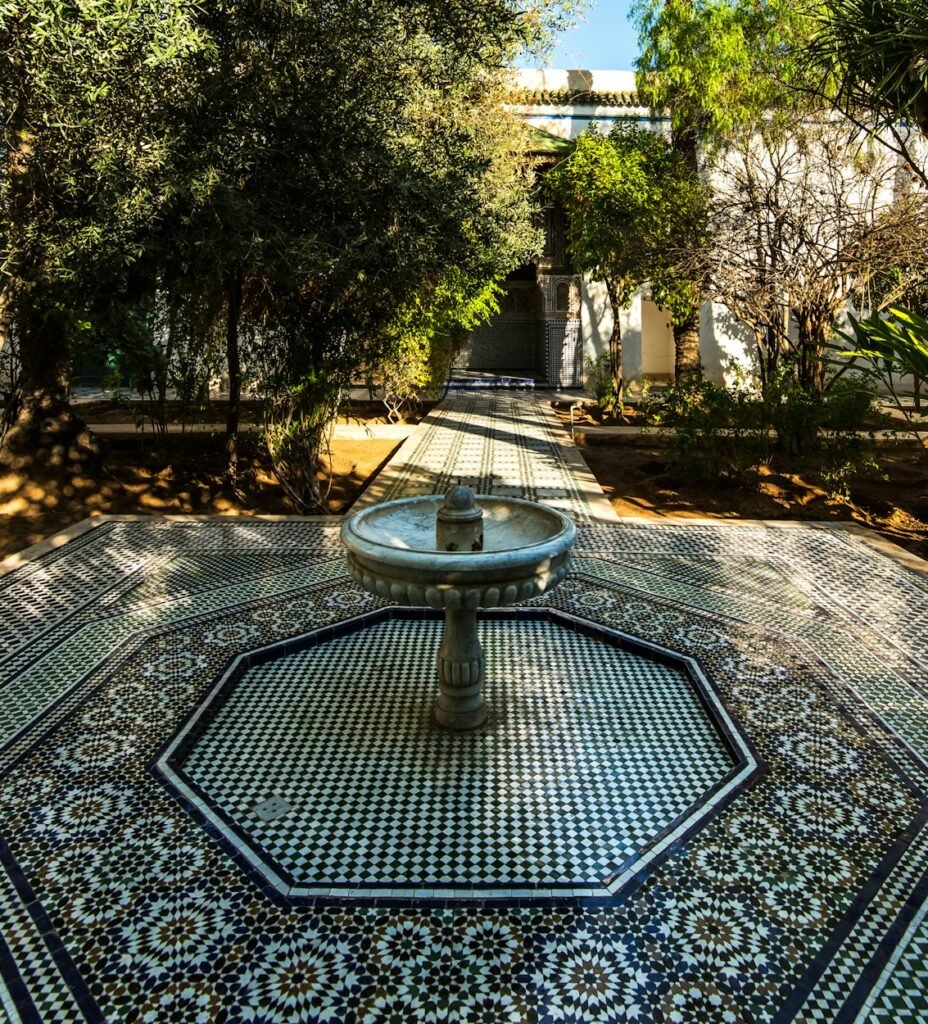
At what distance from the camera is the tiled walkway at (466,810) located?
141 centimetres

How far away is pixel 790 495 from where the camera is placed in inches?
206

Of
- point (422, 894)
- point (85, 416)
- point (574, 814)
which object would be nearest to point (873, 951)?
point (574, 814)

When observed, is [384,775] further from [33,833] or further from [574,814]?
[33,833]

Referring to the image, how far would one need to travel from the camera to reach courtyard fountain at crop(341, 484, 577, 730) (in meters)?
1.93

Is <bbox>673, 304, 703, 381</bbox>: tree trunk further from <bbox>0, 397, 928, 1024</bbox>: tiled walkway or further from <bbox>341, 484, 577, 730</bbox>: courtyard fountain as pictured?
<bbox>341, 484, 577, 730</bbox>: courtyard fountain

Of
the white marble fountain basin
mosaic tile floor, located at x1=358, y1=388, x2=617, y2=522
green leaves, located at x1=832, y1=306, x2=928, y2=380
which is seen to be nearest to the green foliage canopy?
mosaic tile floor, located at x1=358, y1=388, x2=617, y2=522

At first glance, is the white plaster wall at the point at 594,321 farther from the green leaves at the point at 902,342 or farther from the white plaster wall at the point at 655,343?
the green leaves at the point at 902,342

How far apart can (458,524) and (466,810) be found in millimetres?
794

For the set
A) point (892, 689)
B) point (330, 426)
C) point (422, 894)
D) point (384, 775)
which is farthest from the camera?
point (330, 426)

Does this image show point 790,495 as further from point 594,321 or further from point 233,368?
point 594,321

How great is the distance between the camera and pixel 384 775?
6.79 feet

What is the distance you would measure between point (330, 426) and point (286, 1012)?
3810 mm

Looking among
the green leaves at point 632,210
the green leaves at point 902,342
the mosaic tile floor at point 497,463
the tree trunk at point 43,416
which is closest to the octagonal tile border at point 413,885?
the mosaic tile floor at point 497,463

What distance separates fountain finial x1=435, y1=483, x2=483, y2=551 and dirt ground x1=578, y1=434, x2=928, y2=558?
2.87m
